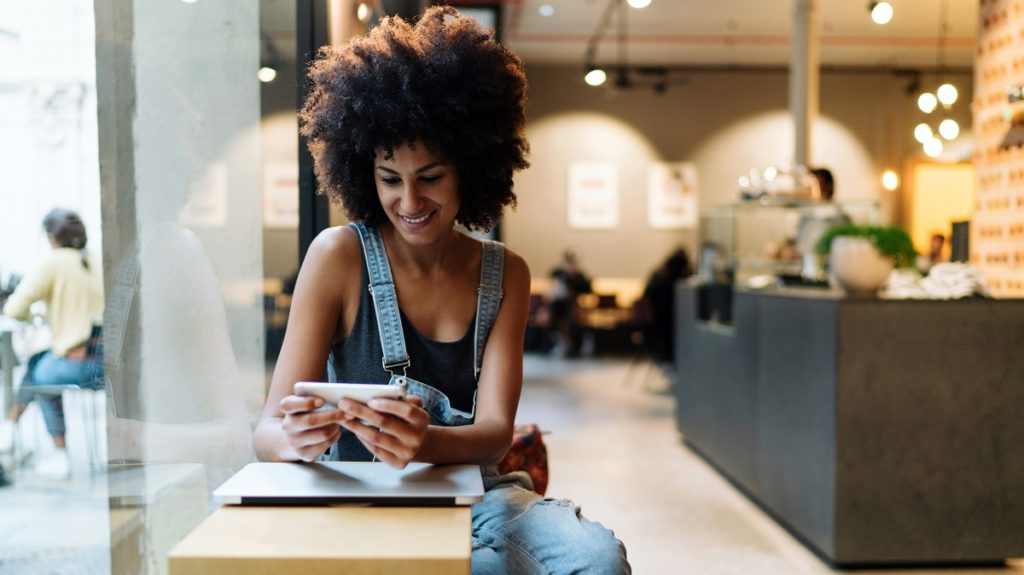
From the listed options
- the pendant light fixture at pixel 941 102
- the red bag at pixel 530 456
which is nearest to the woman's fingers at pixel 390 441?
the red bag at pixel 530 456

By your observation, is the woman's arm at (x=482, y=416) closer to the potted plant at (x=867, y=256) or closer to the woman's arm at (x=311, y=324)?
the woman's arm at (x=311, y=324)

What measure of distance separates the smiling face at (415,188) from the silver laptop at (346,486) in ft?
1.55

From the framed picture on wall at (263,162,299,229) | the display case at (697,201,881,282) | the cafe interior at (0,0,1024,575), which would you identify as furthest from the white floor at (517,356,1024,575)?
the display case at (697,201,881,282)

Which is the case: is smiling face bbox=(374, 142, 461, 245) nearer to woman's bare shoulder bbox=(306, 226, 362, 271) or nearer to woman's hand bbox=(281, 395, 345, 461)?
woman's bare shoulder bbox=(306, 226, 362, 271)

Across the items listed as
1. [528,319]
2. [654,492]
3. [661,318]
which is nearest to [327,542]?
[528,319]

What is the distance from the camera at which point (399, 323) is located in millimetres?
1618

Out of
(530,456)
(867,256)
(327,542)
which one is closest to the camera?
(327,542)

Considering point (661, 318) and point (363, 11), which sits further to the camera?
point (661, 318)

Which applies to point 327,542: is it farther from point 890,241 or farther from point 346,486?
point 890,241

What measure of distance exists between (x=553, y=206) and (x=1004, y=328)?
8.45 metres

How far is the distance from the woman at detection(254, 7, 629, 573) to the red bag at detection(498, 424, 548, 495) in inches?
14.1

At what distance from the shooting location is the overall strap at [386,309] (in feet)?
5.28

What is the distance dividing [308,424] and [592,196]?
34.3 feet

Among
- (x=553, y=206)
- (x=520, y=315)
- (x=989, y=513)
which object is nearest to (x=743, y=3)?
(x=553, y=206)
